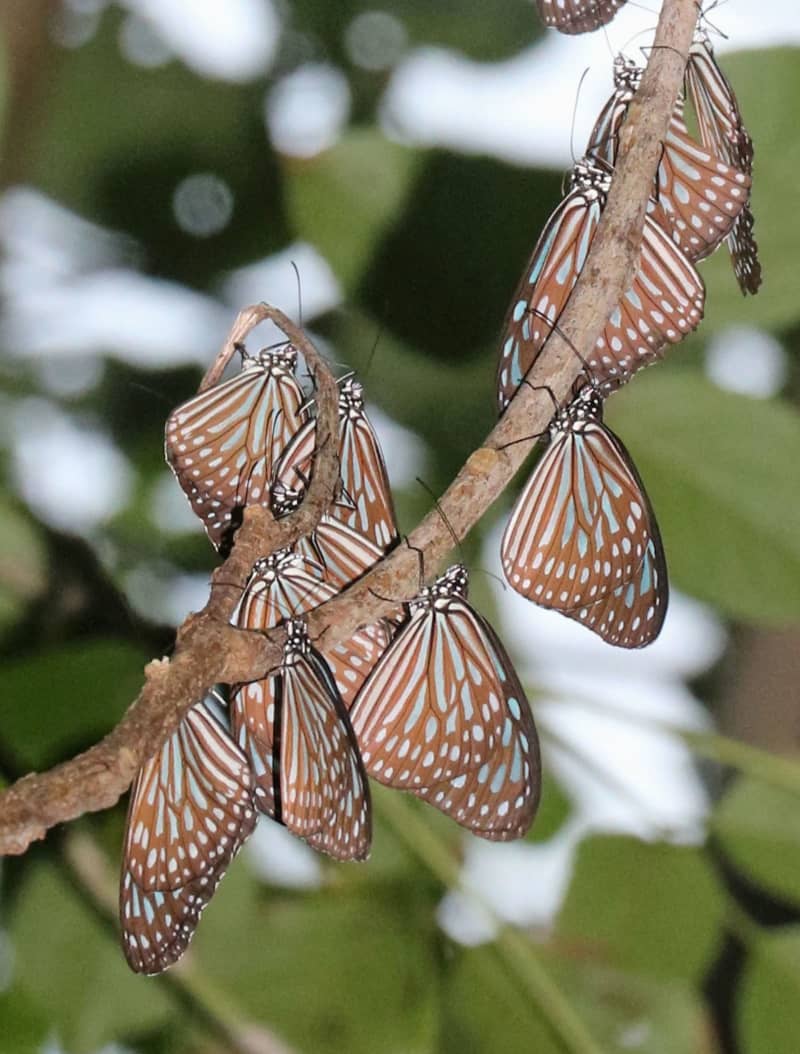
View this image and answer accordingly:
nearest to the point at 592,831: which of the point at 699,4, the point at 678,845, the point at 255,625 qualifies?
the point at 678,845

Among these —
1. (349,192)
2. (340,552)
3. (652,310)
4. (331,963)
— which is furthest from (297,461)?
(331,963)

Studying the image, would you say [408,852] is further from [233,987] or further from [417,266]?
[417,266]

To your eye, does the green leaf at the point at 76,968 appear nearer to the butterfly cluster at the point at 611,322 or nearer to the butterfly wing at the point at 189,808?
the butterfly wing at the point at 189,808

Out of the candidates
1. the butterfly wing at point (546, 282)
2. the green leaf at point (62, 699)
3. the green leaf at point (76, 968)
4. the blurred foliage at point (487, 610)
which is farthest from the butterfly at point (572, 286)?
the green leaf at point (76, 968)

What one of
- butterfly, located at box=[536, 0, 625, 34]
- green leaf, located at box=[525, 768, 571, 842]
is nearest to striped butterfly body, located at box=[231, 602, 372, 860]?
butterfly, located at box=[536, 0, 625, 34]

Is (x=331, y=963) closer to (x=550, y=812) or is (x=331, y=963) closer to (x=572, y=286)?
(x=550, y=812)
